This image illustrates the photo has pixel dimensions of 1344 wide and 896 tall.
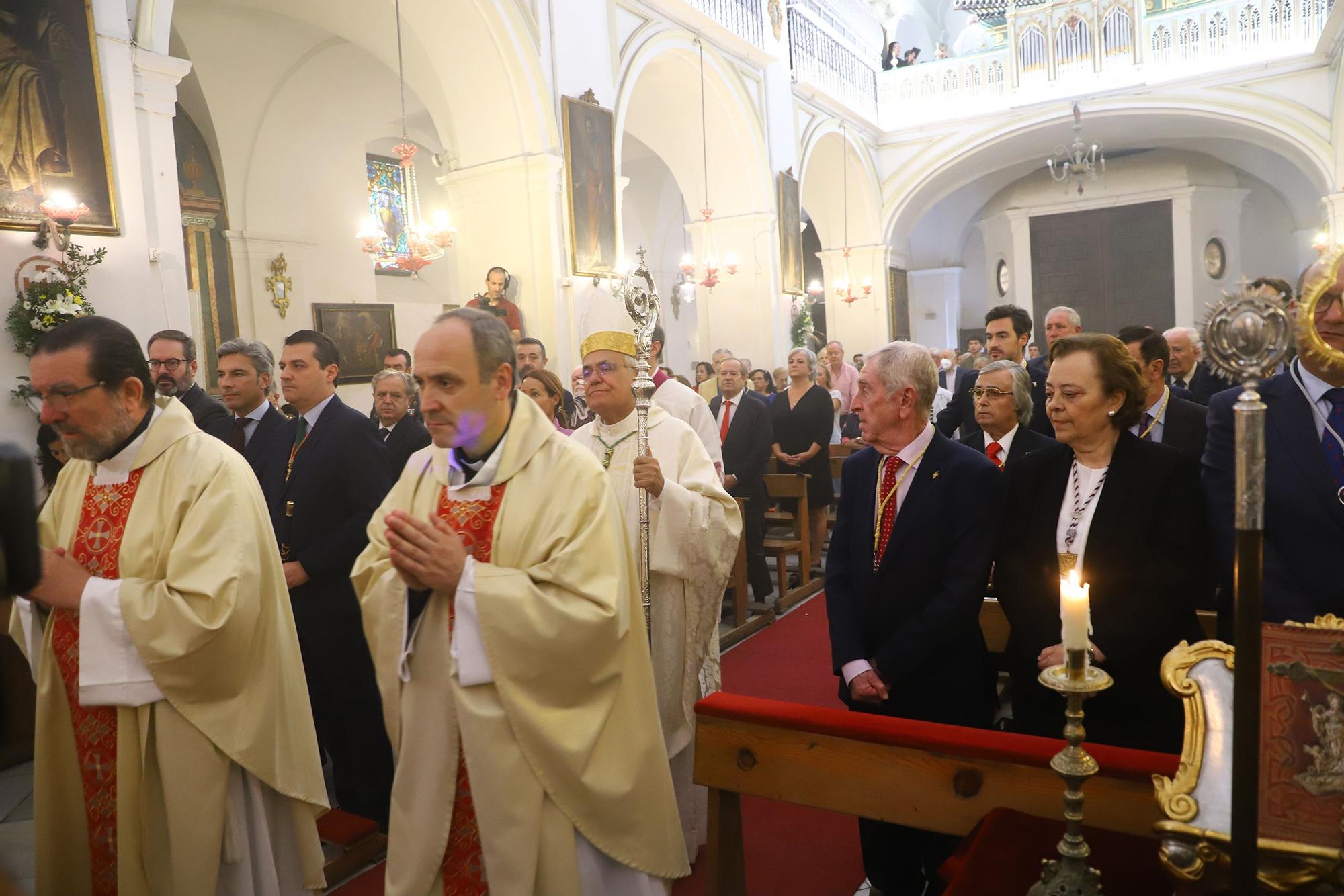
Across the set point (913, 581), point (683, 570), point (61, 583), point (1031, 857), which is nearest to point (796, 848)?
point (683, 570)

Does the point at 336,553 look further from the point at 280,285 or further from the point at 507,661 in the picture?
the point at 280,285

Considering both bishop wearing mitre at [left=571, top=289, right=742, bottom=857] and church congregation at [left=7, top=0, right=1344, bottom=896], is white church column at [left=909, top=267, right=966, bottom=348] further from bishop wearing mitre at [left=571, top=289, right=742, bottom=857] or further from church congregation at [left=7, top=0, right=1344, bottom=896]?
bishop wearing mitre at [left=571, top=289, right=742, bottom=857]

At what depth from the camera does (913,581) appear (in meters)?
2.89

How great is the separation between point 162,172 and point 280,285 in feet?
20.1

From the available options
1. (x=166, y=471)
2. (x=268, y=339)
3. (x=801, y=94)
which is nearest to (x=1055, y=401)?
(x=166, y=471)

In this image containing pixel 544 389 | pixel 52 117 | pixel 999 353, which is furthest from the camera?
pixel 52 117

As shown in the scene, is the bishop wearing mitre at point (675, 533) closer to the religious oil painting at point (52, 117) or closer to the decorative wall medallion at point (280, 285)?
the religious oil painting at point (52, 117)

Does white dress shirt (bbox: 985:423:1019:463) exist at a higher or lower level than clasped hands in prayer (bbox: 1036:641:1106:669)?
higher

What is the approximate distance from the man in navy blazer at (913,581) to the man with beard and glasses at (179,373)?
3.25 meters

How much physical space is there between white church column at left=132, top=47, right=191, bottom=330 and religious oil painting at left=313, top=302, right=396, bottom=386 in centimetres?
589

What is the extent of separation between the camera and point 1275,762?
148cm

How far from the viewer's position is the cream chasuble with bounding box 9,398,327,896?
2291 millimetres

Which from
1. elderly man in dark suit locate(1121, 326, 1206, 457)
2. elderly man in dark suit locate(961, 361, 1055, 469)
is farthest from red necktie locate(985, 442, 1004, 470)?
elderly man in dark suit locate(1121, 326, 1206, 457)

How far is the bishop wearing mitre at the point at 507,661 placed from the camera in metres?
2.08
